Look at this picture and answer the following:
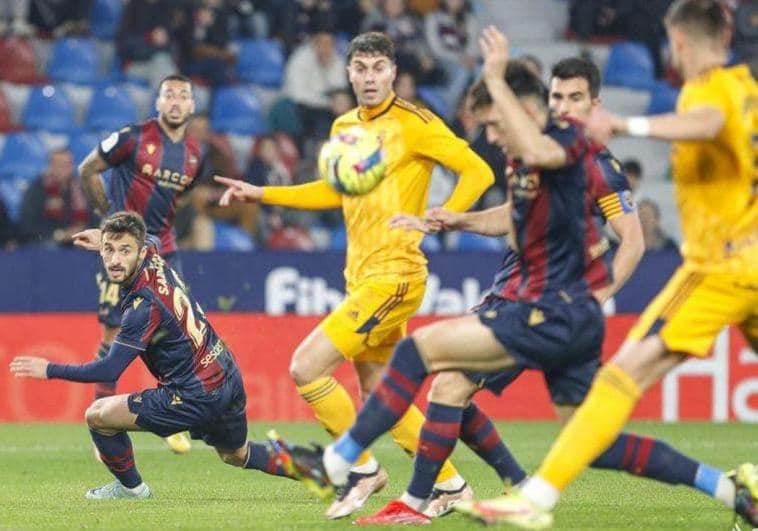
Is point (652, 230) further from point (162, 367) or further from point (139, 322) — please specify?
point (139, 322)

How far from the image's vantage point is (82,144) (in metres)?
16.1

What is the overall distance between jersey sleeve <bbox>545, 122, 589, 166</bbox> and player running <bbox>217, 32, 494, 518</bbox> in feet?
4.94

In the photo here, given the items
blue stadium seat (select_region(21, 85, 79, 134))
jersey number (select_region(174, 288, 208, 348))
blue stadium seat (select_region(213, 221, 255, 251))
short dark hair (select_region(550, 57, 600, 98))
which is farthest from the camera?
blue stadium seat (select_region(21, 85, 79, 134))

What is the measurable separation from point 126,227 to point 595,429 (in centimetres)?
287

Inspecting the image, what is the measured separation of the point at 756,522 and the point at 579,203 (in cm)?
144

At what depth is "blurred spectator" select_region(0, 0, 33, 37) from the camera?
1711 centimetres

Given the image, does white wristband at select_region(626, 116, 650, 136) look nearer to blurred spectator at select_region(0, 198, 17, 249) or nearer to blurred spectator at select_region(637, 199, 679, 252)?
blurred spectator at select_region(637, 199, 679, 252)

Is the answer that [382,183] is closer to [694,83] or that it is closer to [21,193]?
[694,83]

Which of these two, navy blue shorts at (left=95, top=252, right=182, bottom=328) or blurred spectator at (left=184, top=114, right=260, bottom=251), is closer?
→ navy blue shorts at (left=95, top=252, right=182, bottom=328)

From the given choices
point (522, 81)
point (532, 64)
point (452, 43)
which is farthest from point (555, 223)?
point (452, 43)

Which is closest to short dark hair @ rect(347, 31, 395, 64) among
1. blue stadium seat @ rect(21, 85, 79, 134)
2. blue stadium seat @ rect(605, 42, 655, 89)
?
blue stadium seat @ rect(21, 85, 79, 134)

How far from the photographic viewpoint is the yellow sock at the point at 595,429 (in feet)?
19.1

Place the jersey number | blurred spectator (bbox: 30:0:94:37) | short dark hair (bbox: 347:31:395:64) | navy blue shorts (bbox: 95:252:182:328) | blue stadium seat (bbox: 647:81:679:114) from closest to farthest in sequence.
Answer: short dark hair (bbox: 347:31:395:64) < the jersey number < navy blue shorts (bbox: 95:252:182:328) < blurred spectator (bbox: 30:0:94:37) < blue stadium seat (bbox: 647:81:679:114)

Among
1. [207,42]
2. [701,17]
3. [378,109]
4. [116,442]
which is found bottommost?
[116,442]
